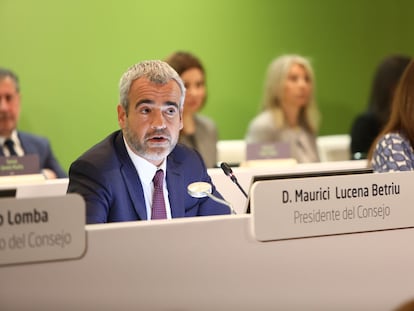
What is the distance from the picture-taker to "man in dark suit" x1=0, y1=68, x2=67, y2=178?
15.3ft

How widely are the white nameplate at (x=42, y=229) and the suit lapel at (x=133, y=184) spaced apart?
1.96 ft

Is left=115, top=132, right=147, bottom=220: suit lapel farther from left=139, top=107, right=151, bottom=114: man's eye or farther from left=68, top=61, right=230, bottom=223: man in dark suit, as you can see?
left=139, top=107, right=151, bottom=114: man's eye

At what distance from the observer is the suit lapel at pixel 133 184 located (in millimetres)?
2539

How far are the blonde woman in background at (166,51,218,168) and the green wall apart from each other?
0.45 meters

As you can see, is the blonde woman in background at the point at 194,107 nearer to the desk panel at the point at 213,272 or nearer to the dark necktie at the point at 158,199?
the dark necktie at the point at 158,199

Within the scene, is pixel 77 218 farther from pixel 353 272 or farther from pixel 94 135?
pixel 94 135

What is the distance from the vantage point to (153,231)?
6.56 ft

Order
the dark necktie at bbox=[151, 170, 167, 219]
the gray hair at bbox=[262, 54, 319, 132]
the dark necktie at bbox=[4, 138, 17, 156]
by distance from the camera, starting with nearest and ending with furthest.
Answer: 1. the dark necktie at bbox=[151, 170, 167, 219]
2. the dark necktie at bbox=[4, 138, 17, 156]
3. the gray hair at bbox=[262, 54, 319, 132]

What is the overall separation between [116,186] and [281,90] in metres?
3.00

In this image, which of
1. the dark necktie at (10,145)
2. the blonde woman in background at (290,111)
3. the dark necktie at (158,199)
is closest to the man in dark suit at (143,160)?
the dark necktie at (158,199)

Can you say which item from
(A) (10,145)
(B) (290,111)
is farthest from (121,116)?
(B) (290,111)

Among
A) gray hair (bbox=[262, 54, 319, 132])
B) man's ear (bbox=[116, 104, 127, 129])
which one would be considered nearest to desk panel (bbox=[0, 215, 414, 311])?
man's ear (bbox=[116, 104, 127, 129])

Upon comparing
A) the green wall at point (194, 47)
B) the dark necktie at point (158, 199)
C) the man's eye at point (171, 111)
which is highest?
the green wall at point (194, 47)

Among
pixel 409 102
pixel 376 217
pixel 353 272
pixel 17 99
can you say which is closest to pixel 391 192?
pixel 376 217
